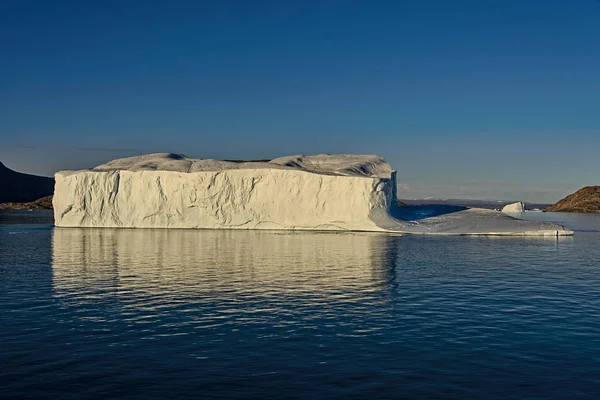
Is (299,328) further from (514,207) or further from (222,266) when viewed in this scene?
(514,207)

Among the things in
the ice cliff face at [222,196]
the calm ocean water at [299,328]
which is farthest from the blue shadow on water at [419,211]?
the calm ocean water at [299,328]

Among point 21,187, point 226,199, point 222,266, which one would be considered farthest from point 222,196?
point 21,187

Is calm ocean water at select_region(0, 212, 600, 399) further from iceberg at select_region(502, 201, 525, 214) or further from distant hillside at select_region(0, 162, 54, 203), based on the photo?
distant hillside at select_region(0, 162, 54, 203)

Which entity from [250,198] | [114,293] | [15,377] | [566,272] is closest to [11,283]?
[114,293]

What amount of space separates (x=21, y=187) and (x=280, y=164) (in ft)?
428

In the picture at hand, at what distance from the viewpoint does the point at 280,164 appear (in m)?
45.3

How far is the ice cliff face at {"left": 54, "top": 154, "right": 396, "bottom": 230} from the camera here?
4166cm

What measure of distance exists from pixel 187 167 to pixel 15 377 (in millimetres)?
35959

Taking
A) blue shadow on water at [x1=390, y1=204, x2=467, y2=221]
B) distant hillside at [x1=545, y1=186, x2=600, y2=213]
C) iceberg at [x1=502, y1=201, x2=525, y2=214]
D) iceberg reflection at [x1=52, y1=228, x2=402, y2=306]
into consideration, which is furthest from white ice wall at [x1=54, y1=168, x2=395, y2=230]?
distant hillside at [x1=545, y1=186, x2=600, y2=213]

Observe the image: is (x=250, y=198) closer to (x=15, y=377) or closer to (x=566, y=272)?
(x=566, y=272)

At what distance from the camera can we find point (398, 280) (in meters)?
18.4

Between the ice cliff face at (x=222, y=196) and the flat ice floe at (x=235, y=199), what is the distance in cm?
7

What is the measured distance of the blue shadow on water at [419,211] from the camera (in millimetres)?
44219

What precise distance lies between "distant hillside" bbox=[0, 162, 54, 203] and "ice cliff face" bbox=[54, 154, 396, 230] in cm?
11285
